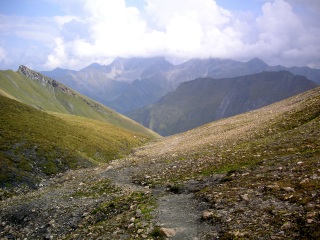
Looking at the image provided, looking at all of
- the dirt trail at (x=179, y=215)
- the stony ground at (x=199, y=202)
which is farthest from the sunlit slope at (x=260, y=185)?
the dirt trail at (x=179, y=215)

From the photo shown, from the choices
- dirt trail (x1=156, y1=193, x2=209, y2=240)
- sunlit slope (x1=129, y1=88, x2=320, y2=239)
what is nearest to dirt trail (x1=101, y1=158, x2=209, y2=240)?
dirt trail (x1=156, y1=193, x2=209, y2=240)

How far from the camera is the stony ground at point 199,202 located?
13.8 metres

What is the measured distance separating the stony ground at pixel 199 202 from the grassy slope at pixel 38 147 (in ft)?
30.4

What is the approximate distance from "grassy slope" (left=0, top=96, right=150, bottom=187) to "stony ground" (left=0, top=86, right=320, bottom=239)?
30.4ft

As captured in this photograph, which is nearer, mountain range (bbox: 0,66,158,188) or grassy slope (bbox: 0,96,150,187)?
mountain range (bbox: 0,66,158,188)

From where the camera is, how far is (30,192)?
113ft

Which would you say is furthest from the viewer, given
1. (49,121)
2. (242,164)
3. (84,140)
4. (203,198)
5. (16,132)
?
(49,121)

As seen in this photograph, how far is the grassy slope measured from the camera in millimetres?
40031

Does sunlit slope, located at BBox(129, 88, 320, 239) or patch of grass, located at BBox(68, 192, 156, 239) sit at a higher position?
sunlit slope, located at BBox(129, 88, 320, 239)

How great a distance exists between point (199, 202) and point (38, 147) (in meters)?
39.3

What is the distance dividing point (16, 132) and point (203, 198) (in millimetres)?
47485

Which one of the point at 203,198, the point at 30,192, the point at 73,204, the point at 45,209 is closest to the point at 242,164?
the point at 203,198

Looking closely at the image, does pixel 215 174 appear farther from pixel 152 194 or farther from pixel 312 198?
pixel 312 198

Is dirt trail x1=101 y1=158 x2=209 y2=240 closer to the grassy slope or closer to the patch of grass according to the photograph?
the patch of grass
